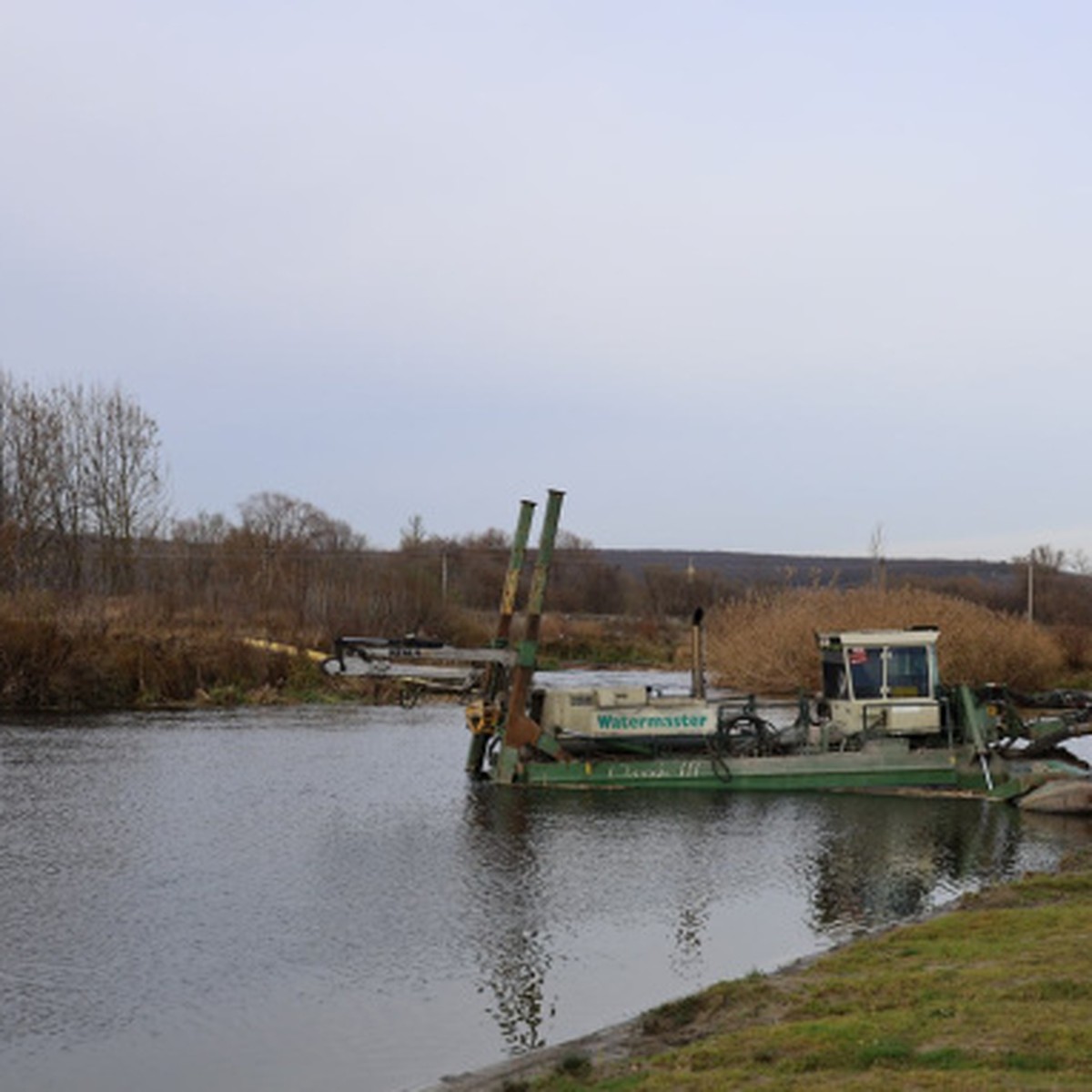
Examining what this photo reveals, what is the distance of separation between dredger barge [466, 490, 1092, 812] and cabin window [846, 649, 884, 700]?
0.05ft

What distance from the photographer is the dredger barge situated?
26.1 metres

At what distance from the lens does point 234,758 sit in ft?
104

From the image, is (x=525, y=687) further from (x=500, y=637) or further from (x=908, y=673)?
(x=908, y=673)

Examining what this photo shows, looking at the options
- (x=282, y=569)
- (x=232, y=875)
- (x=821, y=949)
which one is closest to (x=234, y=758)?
(x=232, y=875)

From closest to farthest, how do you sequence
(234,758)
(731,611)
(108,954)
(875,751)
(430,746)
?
(108,954)
(875,751)
(234,758)
(430,746)
(731,611)

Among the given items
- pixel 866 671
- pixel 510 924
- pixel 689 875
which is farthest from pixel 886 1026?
pixel 866 671

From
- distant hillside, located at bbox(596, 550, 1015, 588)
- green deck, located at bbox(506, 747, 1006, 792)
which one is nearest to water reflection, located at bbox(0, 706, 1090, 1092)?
green deck, located at bbox(506, 747, 1006, 792)

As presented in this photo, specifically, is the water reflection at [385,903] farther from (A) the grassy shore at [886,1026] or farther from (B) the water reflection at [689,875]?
(A) the grassy shore at [886,1026]

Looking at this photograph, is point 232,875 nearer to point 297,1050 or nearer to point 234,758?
point 297,1050

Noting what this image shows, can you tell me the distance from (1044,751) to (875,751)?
11.0 ft

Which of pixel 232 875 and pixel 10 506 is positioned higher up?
pixel 10 506

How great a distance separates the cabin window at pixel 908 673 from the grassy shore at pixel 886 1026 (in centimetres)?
1269

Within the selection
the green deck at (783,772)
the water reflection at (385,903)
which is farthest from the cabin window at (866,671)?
the water reflection at (385,903)

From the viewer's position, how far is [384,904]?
57.0 feet
